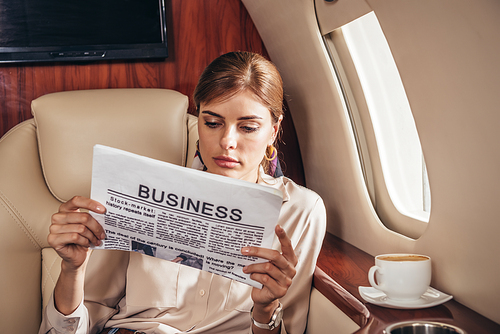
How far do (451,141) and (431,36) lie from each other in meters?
0.23

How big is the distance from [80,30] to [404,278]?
1430 millimetres

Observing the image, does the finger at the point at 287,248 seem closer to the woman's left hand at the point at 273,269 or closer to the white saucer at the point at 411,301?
the woman's left hand at the point at 273,269

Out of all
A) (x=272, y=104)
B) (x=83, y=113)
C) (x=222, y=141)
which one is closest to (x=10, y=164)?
(x=83, y=113)

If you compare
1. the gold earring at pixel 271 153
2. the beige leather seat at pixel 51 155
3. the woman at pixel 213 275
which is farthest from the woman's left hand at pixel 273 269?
the beige leather seat at pixel 51 155

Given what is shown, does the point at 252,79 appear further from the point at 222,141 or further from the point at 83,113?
the point at 83,113

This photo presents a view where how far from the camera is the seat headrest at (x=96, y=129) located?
129 cm

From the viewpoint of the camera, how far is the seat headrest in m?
1.29

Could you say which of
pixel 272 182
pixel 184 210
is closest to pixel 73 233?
pixel 184 210

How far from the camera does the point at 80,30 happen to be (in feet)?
4.87

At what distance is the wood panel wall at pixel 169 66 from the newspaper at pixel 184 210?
0.93m

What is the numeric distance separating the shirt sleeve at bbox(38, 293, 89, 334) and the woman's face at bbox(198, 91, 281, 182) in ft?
1.64

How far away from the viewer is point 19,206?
122cm

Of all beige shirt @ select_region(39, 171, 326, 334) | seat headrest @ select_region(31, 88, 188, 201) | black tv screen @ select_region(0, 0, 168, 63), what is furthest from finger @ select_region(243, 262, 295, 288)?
black tv screen @ select_region(0, 0, 168, 63)

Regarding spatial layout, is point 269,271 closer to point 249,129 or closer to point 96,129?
point 249,129
